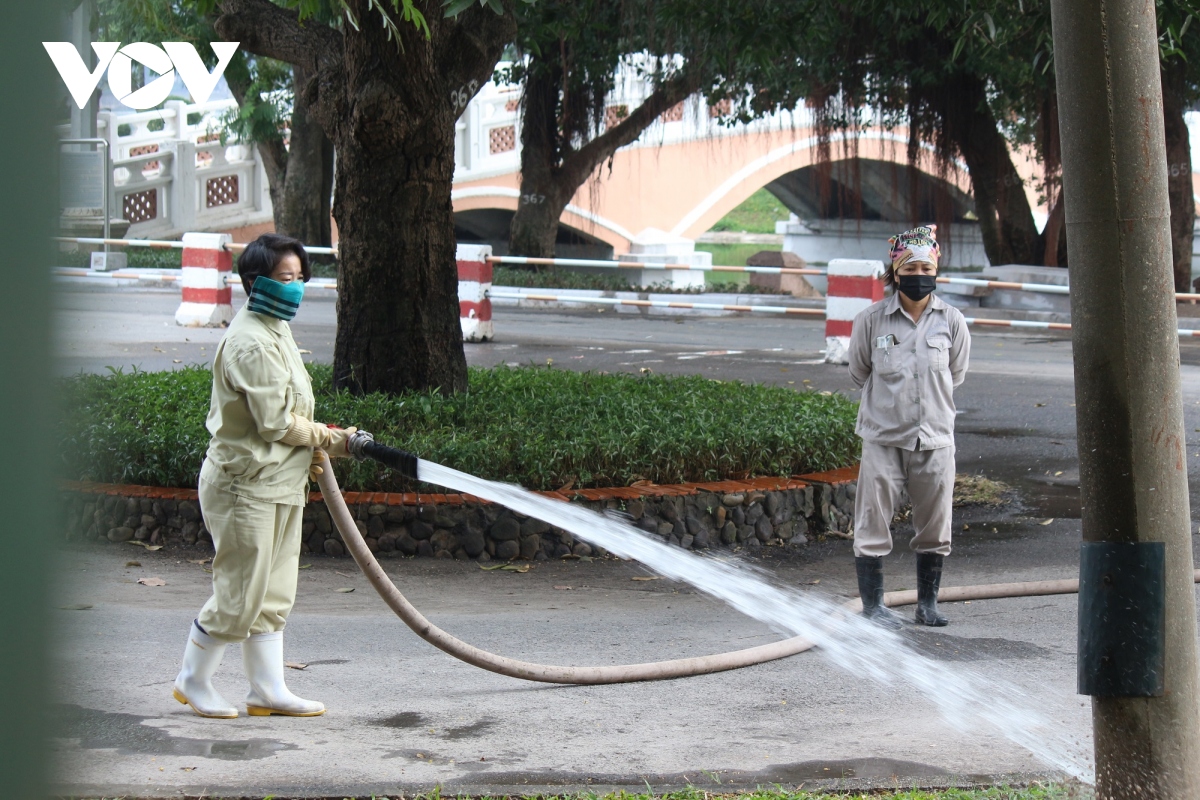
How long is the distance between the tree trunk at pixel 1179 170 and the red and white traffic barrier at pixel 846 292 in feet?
24.7

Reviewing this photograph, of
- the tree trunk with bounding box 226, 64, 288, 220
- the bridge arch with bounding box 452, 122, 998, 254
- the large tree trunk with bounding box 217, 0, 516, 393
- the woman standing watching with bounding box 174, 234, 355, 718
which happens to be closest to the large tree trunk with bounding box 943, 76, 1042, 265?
the bridge arch with bounding box 452, 122, 998, 254

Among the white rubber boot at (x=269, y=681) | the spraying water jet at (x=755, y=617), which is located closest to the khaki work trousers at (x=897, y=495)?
the spraying water jet at (x=755, y=617)

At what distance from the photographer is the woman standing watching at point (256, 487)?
4.17 m

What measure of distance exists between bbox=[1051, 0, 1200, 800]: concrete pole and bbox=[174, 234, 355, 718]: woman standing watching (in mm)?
2439

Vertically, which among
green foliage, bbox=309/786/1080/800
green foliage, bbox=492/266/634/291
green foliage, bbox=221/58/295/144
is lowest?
green foliage, bbox=309/786/1080/800

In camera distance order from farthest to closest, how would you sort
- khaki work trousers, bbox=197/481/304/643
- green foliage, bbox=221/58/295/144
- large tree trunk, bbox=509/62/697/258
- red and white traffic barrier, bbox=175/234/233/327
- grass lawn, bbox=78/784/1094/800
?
green foliage, bbox=221/58/295/144
large tree trunk, bbox=509/62/697/258
red and white traffic barrier, bbox=175/234/233/327
khaki work trousers, bbox=197/481/304/643
grass lawn, bbox=78/784/1094/800

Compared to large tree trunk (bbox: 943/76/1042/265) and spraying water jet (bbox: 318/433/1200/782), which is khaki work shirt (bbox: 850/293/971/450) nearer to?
spraying water jet (bbox: 318/433/1200/782)

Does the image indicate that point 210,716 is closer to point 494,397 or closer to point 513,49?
point 494,397

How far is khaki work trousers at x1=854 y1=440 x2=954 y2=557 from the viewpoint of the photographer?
5.41 metres

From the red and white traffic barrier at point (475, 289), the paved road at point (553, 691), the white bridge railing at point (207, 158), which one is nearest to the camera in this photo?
the paved road at point (553, 691)

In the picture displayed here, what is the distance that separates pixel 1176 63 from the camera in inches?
690

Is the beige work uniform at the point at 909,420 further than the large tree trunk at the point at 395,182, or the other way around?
the large tree trunk at the point at 395,182

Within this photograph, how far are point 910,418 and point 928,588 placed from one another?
759 mm

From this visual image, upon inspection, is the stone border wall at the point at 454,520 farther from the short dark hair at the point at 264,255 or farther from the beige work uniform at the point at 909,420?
the short dark hair at the point at 264,255
